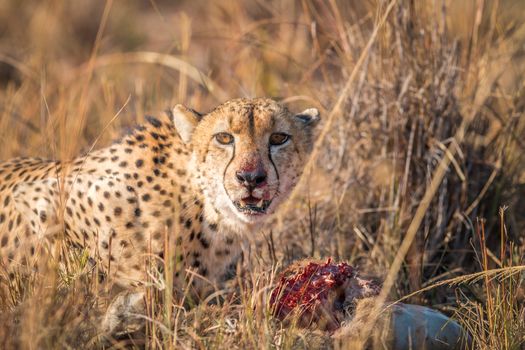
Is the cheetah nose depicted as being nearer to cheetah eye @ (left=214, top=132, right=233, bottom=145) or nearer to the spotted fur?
the spotted fur

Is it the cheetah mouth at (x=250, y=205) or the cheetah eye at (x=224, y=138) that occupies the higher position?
the cheetah eye at (x=224, y=138)

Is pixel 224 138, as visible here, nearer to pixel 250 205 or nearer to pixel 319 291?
pixel 250 205

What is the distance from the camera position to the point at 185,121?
129 inches

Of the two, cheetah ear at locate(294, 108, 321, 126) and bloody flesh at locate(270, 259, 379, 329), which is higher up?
cheetah ear at locate(294, 108, 321, 126)

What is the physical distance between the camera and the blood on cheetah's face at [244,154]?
3.02 metres

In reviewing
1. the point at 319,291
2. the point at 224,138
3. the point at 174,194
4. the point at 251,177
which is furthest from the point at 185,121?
the point at 319,291

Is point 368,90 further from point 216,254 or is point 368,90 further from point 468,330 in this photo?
point 468,330

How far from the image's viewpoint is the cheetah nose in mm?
2973

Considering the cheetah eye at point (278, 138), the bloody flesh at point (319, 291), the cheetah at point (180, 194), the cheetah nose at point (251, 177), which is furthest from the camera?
the cheetah eye at point (278, 138)

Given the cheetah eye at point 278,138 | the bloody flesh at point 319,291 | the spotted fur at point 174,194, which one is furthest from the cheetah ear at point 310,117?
the bloody flesh at point 319,291

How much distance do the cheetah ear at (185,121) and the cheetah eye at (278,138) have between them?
313 millimetres

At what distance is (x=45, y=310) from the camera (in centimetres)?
243

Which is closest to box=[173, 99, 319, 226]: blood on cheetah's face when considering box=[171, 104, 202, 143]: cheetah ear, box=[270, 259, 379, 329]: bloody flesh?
box=[171, 104, 202, 143]: cheetah ear

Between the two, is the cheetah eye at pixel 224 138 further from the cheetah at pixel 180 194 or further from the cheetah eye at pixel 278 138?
the cheetah eye at pixel 278 138
